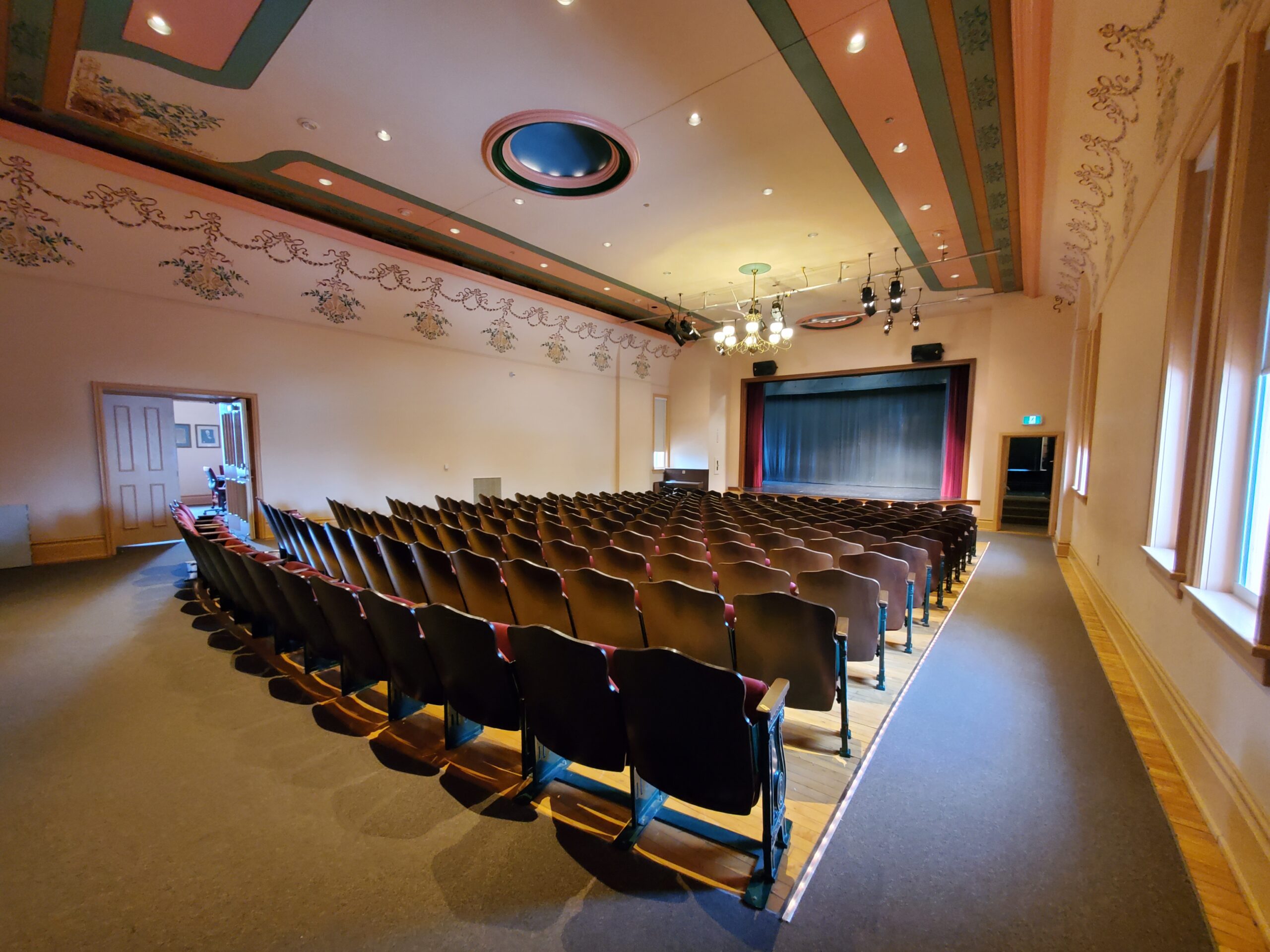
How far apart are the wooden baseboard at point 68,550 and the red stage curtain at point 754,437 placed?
12.5 m

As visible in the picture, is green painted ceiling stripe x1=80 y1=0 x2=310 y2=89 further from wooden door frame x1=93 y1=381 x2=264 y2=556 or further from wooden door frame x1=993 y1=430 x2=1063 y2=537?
wooden door frame x1=993 y1=430 x2=1063 y2=537

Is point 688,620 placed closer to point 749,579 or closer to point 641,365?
point 749,579

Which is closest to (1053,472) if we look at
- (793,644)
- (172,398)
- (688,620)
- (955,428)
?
(955,428)

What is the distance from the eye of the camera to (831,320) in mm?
11133

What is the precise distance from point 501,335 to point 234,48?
5790mm

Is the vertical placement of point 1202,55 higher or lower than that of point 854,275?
lower

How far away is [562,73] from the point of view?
3660 millimetres

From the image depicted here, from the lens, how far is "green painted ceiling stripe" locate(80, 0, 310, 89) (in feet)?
10.3

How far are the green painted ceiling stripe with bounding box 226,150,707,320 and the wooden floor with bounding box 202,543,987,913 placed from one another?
15.8ft

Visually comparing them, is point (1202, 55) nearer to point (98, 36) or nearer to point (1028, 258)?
point (1028, 258)

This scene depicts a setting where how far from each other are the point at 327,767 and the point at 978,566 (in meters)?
7.19

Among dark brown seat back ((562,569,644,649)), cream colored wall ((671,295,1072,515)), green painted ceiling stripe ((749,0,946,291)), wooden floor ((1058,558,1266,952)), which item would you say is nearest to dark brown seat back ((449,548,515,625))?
dark brown seat back ((562,569,644,649))

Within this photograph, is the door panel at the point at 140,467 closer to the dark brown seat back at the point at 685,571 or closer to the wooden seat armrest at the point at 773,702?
the dark brown seat back at the point at 685,571

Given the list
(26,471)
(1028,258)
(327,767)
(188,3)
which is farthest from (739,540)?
(26,471)
